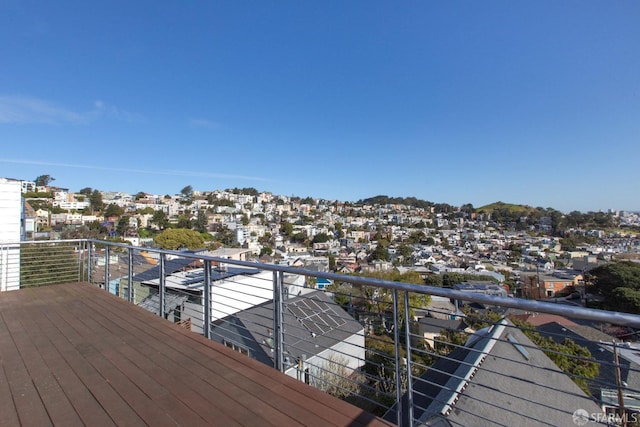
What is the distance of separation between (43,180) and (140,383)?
118m

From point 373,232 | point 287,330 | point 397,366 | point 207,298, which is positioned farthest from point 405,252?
point 397,366

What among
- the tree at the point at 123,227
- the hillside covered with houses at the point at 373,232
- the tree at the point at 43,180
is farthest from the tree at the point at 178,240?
the tree at the point at 43,180

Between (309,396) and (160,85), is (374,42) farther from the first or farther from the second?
(309,396)

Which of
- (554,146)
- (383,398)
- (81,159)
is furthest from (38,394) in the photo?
(81,159)

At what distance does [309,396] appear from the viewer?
81.8 inches

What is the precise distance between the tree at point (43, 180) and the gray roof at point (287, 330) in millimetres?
107976

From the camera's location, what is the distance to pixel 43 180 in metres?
90.4

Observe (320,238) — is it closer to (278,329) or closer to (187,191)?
(187,191)

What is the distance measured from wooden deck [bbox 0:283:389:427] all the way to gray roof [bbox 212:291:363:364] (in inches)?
9.7

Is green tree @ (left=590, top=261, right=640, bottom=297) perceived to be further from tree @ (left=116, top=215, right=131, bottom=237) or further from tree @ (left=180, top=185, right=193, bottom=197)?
tree @ (left=180, top=185, right=193, bottom=197)

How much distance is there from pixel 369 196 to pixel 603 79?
131214 millimetres

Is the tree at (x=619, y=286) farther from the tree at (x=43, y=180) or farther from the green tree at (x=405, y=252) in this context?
the tree at (x=43, y=180)

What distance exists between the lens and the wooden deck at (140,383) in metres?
1.83

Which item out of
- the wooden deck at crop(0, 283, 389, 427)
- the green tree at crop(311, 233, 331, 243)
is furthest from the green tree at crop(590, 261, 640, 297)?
the green tree at crop(311, 233, 331, 243)
